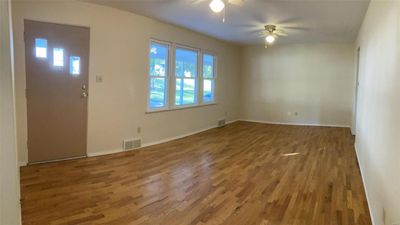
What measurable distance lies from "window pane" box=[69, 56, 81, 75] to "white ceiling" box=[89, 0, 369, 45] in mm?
903

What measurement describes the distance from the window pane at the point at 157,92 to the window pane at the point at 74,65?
4.90 feet

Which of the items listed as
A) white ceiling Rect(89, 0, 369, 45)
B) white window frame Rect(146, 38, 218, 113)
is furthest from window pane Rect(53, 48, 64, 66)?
white window frame Rect(146, 38, 218, 113)

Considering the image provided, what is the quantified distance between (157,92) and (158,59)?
645 mm

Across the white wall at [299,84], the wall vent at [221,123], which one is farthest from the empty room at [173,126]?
the wall vent at [221,123]

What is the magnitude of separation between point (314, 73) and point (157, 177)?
6.35m

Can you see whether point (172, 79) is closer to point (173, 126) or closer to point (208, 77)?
point (173, 126)

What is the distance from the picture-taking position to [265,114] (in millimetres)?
9164

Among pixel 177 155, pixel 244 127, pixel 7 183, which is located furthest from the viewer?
pixel 244 127

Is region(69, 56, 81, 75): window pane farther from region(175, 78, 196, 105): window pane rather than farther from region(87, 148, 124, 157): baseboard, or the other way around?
Result: region(175, 78, 196, 105): window pane

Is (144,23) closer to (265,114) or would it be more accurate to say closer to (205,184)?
(205,184)

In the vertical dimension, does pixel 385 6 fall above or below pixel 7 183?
above

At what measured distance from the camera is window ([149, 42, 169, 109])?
18.4 ft

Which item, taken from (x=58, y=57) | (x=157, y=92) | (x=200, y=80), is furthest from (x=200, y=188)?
(x=200, y=80)

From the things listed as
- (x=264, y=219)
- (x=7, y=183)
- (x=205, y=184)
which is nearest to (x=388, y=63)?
(x=264, y=219)
